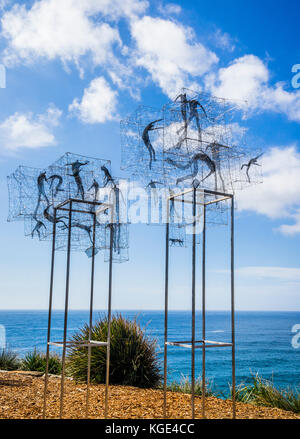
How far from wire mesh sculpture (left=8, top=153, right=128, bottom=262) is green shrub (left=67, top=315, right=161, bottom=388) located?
256 cm

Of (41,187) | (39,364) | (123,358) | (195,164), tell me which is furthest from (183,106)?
(39,364)

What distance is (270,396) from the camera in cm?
802

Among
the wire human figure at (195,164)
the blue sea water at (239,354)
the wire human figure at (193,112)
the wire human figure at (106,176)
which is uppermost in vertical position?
the wire human figure at (193,112)

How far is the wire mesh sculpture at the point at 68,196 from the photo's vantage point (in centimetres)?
680

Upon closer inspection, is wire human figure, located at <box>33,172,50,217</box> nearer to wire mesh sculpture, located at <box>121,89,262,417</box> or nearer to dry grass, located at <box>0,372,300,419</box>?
wire mesh sculpture, located at <box>121,89,262,417</box>

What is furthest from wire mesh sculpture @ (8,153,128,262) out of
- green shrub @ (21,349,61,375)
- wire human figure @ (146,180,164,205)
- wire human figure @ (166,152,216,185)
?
green shrub @ (21,349,61,375)

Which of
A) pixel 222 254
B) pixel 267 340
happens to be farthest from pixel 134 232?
pixel 267 340

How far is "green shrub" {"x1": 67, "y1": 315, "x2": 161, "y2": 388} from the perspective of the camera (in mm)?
8719

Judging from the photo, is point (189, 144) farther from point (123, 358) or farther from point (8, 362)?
point (8, 362)

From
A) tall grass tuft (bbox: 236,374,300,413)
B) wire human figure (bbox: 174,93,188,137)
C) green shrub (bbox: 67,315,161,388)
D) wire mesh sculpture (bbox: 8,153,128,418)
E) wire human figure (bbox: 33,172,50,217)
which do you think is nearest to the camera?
wire human figure (bbox: 174,93,188,137)

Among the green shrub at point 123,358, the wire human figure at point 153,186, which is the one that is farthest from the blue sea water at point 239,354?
the wire human figure at point 153,186

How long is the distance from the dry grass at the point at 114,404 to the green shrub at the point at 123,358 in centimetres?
43

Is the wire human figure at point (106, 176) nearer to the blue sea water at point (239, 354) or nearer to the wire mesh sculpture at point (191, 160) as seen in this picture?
the wire mesh sculpture at point (191, 160)
